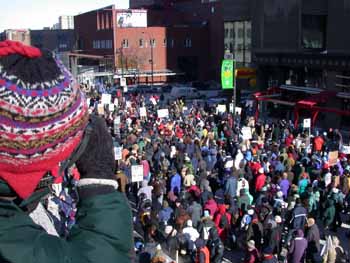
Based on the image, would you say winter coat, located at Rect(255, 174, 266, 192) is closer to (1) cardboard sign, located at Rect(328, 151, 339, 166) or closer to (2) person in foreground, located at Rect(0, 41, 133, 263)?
(1) cardboard sign, located at Rect(328, 151, 339, 166)

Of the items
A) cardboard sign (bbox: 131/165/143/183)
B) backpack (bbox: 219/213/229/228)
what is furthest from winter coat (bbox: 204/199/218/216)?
cardboard sign (bbox: 131/165/143/183)

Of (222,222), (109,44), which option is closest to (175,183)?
(222,222)

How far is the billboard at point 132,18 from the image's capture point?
6081cm

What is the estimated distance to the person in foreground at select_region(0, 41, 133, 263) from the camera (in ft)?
3.72

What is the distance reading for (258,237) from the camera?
398 inches

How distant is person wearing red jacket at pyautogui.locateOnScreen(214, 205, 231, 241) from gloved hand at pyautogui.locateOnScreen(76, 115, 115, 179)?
978cm

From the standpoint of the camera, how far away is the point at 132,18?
6281cm

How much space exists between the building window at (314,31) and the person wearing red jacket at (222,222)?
21916 mm

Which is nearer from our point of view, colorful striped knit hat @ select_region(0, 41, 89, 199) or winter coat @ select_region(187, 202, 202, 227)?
colorful striped knit hat @ select_region(0, 41, 89, 199)

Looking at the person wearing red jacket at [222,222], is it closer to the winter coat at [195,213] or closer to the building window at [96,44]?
the winter coat at [195,213]

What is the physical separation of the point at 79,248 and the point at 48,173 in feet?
0.67

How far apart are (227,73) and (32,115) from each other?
1097 inches

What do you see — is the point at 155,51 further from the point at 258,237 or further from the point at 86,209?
the point at 86,209

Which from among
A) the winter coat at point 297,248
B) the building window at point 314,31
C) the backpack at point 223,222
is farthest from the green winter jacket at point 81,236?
the building window at point 314,31
